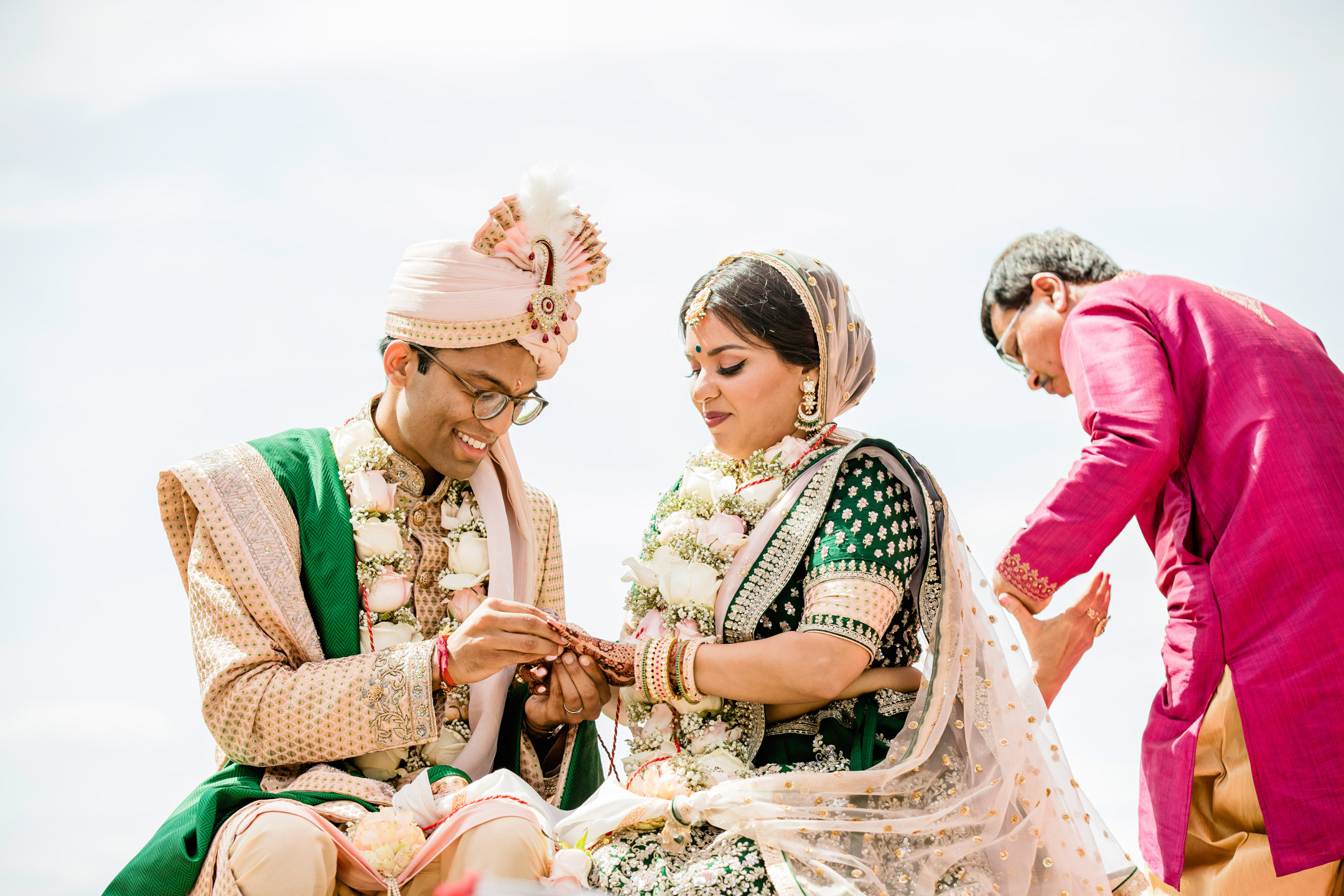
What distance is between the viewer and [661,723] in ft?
12.0

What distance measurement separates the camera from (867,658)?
3365 mm

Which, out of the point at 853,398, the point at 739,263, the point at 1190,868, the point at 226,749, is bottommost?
the point at 1190,868

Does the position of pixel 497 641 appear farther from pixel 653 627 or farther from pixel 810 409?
pixel 810 409

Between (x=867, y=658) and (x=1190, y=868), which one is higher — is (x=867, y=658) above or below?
above

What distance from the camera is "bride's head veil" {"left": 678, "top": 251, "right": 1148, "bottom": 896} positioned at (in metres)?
3.18

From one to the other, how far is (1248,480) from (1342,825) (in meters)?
1.06

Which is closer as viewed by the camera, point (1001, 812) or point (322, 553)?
point (1001, 812)

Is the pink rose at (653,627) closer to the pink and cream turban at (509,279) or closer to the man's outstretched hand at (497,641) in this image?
the man's outstretched hand at (497,641)

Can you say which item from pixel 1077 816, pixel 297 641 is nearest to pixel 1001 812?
pixel 1077 816

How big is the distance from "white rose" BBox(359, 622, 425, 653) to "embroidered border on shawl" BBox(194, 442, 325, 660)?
143mm

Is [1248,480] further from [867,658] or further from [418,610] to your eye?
[418,610]

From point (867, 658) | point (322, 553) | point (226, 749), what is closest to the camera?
point (867, 658)

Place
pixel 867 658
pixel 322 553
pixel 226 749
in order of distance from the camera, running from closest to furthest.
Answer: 1. pixel 867 658
2. pixel 226 749
3. pixel 322 553

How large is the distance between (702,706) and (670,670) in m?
0.20
